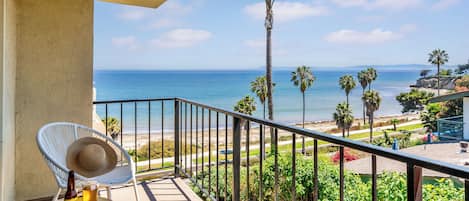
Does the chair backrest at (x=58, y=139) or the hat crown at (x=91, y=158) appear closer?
the hat crown at (x=91, y=158)

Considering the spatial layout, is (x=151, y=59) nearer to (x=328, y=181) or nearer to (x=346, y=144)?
(x=328, y=181)

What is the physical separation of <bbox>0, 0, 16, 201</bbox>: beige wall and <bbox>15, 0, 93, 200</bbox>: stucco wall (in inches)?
3.9

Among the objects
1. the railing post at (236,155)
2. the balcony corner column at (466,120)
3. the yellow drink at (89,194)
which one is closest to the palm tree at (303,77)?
the balcony corner column at (466,120)

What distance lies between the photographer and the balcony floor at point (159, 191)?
2789mm

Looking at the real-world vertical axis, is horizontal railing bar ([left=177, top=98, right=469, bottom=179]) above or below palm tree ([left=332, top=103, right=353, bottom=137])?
above

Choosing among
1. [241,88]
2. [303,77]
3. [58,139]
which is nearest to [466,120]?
[303,77]

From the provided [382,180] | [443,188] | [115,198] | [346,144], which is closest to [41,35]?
[115,198]

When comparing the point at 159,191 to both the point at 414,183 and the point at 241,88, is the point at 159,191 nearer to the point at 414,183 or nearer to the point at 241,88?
the point at 414,183

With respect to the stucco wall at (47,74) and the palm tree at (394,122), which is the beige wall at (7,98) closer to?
the stucco wall at (47,74)

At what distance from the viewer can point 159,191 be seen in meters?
2.96

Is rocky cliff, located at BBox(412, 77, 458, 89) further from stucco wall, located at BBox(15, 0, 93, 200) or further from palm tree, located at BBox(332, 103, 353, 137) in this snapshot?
stucco wall, located at BBox(15, 0, 93, 200)

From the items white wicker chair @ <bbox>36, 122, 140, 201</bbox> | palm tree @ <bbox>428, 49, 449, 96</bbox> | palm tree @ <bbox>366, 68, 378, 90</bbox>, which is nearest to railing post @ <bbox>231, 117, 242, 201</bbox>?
white wicker chair @ <bbox>36, 122, 140, 201</bbox>

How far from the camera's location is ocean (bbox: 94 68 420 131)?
95.9 ft

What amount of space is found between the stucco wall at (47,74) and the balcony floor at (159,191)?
1.82ft
